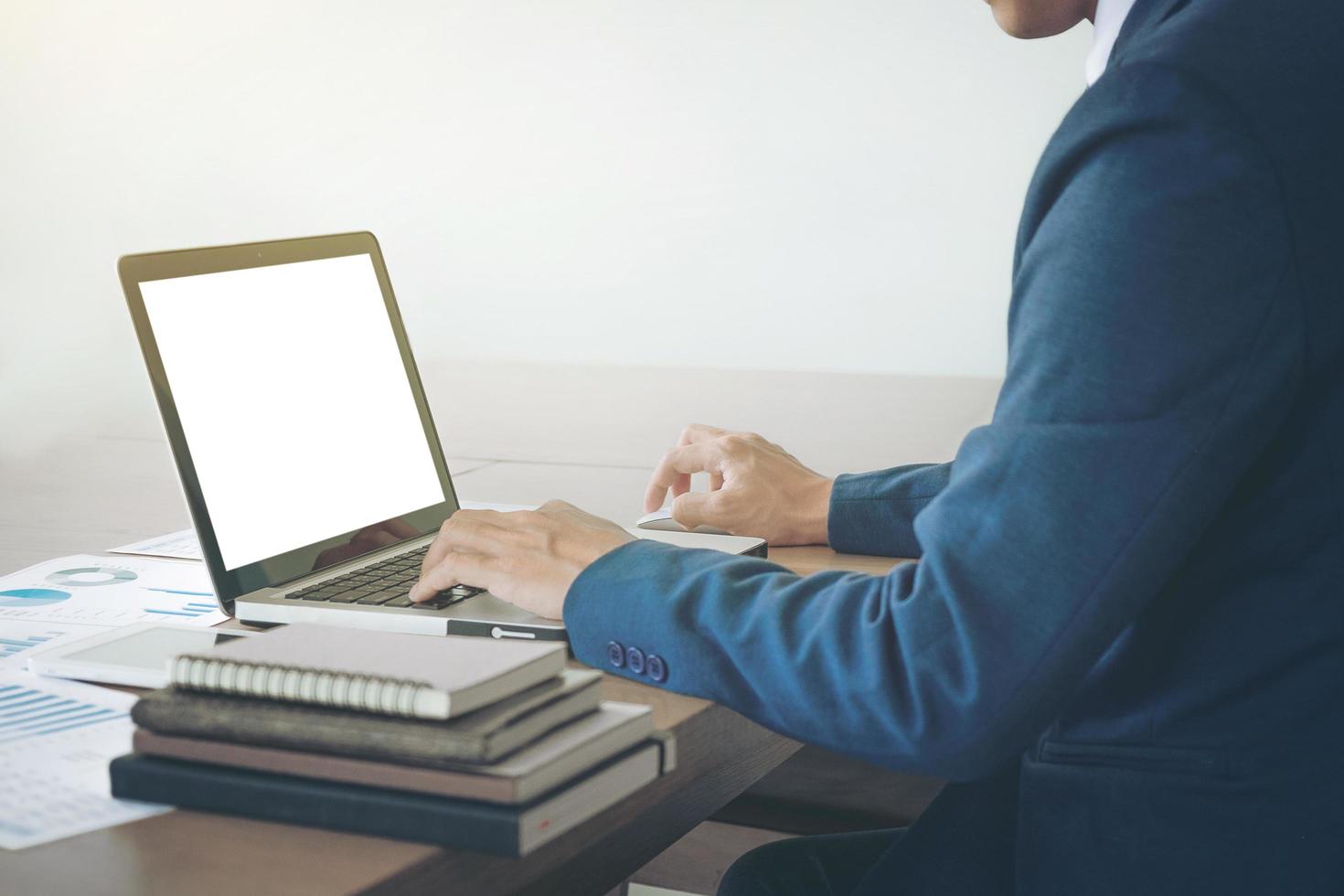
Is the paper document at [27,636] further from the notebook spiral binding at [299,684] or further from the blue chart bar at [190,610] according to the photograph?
the notebook spiral binding at [299,684]

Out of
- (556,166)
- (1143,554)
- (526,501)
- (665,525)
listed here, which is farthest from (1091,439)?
(556,166)

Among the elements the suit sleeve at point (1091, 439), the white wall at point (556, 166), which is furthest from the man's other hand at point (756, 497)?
the white wall at point (556, 166)

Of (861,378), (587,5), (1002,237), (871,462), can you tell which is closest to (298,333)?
(871,462)

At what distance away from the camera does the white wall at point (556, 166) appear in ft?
14.2

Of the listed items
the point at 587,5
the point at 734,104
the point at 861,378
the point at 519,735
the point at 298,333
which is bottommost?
the point at 861,378

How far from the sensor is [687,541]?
3.75ft

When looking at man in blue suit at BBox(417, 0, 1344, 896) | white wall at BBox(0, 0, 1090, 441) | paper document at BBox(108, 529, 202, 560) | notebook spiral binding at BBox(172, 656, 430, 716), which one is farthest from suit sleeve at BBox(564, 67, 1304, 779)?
white wall at BBox(0, 0, 1090, 441)

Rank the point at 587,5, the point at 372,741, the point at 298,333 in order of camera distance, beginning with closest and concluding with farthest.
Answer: the point at 372,741 → the point at 298,333 → the point at 587,5

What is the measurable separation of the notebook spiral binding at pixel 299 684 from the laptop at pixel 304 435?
0.26 meters

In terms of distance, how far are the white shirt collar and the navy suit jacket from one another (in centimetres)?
7

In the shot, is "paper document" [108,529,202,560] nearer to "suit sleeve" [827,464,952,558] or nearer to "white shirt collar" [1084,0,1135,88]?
"suit sleeve" [827,464,952,558]

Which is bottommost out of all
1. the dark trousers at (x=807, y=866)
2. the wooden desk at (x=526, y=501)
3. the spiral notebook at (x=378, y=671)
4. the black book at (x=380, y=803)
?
the dark trousers at (x=807, y=866)

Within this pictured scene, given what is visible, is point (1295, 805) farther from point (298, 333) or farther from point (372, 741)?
point (298, 333)

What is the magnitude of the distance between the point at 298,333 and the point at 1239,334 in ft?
2.36
